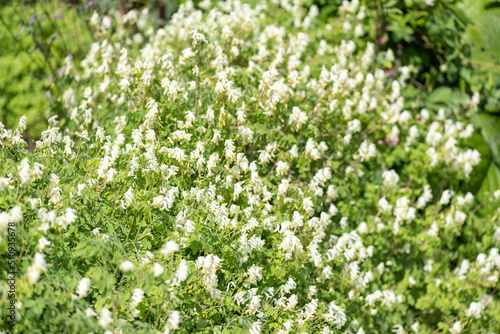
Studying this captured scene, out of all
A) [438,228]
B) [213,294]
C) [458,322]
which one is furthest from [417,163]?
[213,294]

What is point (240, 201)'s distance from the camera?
3051 millimetres

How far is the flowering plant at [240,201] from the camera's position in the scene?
87.0 inches

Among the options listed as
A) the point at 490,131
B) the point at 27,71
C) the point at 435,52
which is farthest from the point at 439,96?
the point at 27,71

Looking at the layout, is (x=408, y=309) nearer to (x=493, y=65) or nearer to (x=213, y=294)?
(x=213, y=294)

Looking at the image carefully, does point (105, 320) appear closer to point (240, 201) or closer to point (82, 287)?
point (82, 287)

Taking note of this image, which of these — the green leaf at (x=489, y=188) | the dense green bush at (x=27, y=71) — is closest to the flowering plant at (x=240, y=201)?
the green leaf at (x=489, y=188)

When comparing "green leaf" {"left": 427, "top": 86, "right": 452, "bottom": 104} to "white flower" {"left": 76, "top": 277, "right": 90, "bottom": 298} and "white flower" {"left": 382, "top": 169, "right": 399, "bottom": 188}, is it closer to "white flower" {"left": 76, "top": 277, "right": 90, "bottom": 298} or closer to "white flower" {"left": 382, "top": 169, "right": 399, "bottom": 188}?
"white flower" {"left": 382, "top": 169, "right": 399, "bottom": 188}

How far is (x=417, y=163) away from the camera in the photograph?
4188 millimetres

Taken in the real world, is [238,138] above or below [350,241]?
above

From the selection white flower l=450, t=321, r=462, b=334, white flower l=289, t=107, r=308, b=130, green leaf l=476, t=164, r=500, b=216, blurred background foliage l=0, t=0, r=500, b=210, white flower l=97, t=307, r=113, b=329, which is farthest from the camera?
blurred background foliage l=0, t=0, r=500, b=210

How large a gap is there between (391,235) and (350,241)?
0.74m

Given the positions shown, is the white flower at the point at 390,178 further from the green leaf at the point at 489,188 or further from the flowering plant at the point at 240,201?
the green leaf at the point at 489,188

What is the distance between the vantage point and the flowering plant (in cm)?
221

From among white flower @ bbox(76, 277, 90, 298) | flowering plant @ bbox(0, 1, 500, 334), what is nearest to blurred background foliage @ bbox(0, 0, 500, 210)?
flowering plant @ bbox(0, 1, 500, 334)
